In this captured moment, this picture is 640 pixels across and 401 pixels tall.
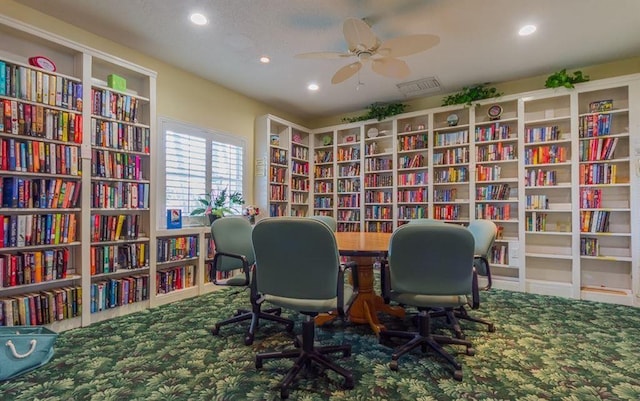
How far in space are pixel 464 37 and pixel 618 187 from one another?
2.63 m

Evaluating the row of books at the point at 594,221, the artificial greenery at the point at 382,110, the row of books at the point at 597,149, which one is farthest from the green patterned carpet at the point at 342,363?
the artificial greenery at the point at 382,110

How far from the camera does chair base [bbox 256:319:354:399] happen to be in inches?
72.7

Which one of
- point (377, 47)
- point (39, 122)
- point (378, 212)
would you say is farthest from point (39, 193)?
point (378, 212)

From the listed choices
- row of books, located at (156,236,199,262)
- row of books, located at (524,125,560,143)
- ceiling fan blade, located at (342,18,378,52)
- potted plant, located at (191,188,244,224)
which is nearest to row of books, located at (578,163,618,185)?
row of books, located at (524,125,560,143)

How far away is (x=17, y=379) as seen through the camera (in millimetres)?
1963

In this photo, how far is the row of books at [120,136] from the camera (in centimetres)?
306

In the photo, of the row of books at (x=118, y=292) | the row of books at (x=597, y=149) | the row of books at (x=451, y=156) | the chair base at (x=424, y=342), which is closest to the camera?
the chair base at (x=424, y=342)

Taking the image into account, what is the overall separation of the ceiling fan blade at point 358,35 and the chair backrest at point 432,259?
153 centimetres

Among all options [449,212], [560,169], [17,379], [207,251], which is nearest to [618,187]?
[560,169]

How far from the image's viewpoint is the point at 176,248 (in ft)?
12.3

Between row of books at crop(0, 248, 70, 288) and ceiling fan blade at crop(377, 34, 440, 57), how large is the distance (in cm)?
331

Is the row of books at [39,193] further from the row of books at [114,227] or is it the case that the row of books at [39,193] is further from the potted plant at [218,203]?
the potted plant at [218,203]

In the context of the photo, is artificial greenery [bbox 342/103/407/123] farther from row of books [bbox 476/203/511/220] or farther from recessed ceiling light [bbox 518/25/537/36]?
recessed ceiling light [bbox 518/25/537/36]

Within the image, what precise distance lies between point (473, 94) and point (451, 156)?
2.97 ft
